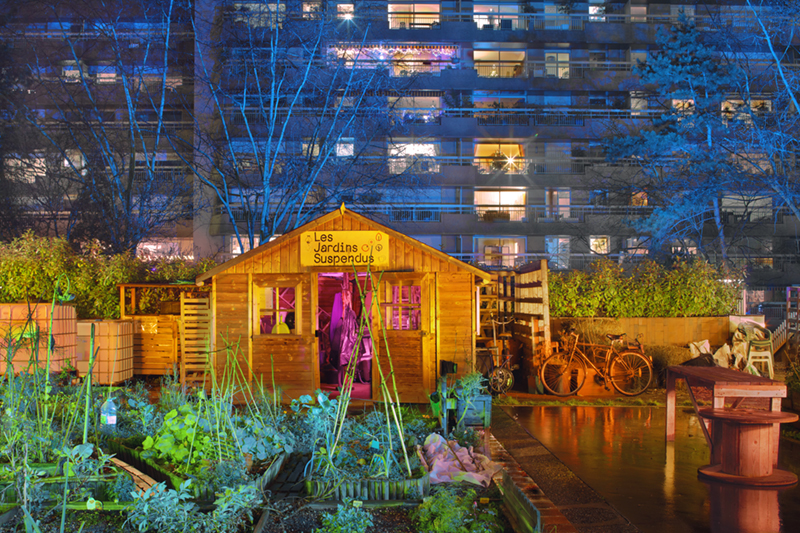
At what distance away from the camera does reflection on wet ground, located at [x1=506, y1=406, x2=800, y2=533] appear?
4.78 m

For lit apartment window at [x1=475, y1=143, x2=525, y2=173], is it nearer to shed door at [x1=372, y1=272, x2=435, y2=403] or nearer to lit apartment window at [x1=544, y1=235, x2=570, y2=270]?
lit apartment window at [x1=544, y1=235, x2=570, y2=270]

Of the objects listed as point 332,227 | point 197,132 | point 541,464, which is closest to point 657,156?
point 197,132

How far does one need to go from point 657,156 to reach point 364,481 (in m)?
23.0

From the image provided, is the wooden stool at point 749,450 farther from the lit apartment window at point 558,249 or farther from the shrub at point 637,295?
the lit apartment window at point 558,249

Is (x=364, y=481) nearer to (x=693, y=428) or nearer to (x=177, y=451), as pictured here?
(x=177, y=451)

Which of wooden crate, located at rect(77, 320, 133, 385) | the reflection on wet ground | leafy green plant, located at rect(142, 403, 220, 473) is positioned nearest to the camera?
leafy green plant, located at rect(142, 403, 220, 473)

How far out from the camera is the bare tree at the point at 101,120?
1803cm

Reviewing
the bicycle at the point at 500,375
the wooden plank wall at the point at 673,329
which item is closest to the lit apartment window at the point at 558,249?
the wooden plank wall at the point at 673,329

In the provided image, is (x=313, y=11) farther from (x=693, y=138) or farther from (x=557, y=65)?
(x=557, y=65)

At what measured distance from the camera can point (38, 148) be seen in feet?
76.3

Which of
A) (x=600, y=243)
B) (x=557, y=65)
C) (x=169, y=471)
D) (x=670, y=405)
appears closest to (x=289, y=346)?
(x=169, y=471)

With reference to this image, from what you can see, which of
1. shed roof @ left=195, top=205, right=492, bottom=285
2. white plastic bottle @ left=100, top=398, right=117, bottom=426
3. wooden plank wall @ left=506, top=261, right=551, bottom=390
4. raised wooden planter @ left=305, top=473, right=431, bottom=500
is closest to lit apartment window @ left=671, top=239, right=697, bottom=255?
wooden plank wall @ left=506, top=261, right=551, bottom=390

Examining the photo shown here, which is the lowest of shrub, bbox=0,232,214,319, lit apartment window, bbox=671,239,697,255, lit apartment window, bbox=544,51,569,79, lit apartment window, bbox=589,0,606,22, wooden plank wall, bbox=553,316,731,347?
wooden plank wall, bbox=553,316,731,347

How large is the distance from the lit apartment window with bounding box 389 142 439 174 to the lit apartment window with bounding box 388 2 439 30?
7288mm
